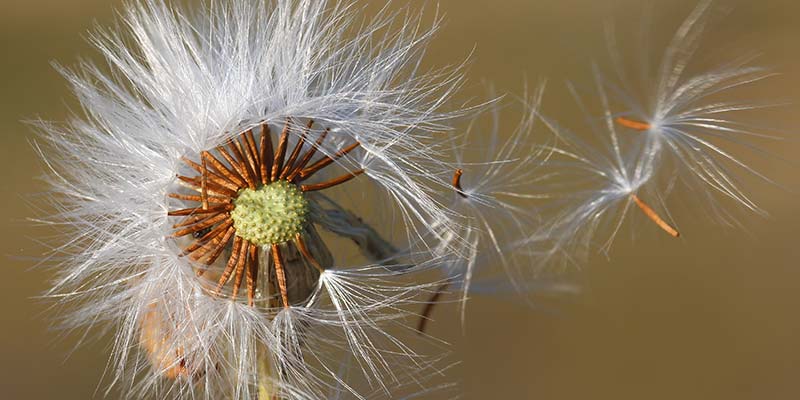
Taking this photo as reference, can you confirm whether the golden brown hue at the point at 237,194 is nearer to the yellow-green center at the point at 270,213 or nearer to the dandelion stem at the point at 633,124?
the yellow-green center at the point at 270,213

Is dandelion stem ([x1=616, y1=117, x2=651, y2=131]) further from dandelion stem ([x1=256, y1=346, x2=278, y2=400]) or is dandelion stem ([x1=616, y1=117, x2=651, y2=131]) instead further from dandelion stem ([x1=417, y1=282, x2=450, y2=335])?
dandelion stem ([x1=256, y1=346, x2=278, y2=400])

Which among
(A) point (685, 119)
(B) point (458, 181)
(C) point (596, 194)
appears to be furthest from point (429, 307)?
(A) point (685, 119)

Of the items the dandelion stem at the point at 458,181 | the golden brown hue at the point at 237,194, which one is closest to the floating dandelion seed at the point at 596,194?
the dandelion stem at the point at 458,181

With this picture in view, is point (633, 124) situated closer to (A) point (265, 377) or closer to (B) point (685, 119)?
(B) point (685, 119)

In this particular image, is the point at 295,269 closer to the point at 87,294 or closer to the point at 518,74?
the point at 87,294

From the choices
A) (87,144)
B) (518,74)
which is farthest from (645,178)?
(518,74)

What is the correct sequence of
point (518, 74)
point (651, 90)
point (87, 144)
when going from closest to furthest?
point (87, 144) < point (651, 90) < point (518, 74)

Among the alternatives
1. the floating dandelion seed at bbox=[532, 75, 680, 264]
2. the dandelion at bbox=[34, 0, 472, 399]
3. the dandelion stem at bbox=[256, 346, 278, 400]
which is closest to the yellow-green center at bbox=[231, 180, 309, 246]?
the dandelion at bbox=[34, 0, 472, 399]

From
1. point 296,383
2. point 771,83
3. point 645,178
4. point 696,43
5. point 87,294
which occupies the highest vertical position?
point 771,83
